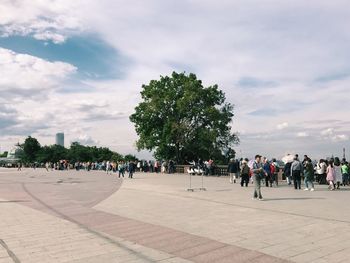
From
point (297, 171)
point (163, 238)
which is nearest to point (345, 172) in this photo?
point (297, 171)

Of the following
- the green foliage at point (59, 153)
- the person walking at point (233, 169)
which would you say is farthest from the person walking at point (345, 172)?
the green foliage at point (59, 153)

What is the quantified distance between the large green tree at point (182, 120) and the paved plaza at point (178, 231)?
37.1 meters

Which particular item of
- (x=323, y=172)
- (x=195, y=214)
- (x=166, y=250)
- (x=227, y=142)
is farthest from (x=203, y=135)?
(x=166, y=250)

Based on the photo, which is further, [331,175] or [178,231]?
[331,175]

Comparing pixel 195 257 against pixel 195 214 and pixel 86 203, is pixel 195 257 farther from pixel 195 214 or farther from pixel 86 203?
pixel 86 203

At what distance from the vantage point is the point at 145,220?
1134 cm

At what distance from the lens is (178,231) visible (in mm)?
9625

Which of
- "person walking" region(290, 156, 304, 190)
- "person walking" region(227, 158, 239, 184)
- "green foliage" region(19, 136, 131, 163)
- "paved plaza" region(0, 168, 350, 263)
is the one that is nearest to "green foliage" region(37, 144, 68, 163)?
"green foliage" region(19, 136, 131, 163)

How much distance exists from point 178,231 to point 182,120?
145 ft

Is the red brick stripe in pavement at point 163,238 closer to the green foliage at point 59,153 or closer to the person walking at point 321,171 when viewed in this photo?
the person walking at point 321,171

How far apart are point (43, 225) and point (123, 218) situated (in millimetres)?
2139

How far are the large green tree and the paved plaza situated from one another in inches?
1459

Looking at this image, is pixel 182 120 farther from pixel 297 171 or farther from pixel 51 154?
pixel 51 154

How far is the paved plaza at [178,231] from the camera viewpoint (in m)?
7.44
